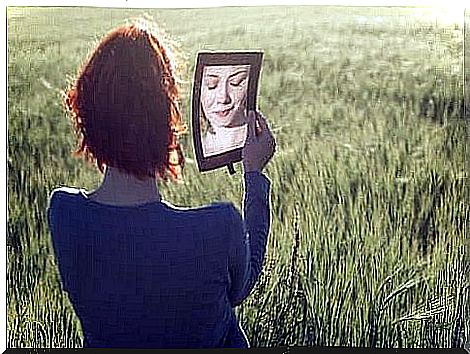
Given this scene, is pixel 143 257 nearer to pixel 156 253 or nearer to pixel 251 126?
pixel 156 253

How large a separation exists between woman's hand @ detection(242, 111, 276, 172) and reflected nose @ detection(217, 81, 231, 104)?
130 mm

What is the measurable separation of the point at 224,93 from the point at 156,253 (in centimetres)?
85

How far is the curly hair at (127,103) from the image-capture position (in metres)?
4.24

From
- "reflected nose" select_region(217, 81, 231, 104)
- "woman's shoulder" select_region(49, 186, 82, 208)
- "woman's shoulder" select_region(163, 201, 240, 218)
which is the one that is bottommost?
"woman's shoulder" select_region(163, 201, 240, 218)

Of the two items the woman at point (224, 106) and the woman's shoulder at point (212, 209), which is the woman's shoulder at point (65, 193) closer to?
the woman's shoulder at point (212, 209)

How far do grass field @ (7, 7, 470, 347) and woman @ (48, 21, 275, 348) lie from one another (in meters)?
0.06

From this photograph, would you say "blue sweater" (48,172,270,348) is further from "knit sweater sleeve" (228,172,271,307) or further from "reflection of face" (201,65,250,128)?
"reflection of face" (201,65,250,128)

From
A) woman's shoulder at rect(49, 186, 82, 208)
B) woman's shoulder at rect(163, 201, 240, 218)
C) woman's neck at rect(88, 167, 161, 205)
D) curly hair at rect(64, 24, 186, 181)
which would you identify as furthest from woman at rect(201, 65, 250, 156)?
woman's shoulder at rect(49, 186, 82, 208)

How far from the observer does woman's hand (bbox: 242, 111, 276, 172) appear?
425 centimetres

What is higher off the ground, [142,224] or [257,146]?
[257,146]

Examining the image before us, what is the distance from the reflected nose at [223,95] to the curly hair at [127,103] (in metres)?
0.21

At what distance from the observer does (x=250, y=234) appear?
429 centimetres

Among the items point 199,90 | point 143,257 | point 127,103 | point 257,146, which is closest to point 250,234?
point 257,146

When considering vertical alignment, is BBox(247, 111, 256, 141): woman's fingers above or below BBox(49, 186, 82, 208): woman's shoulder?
above
